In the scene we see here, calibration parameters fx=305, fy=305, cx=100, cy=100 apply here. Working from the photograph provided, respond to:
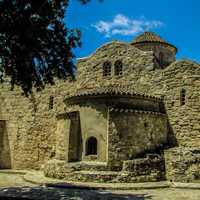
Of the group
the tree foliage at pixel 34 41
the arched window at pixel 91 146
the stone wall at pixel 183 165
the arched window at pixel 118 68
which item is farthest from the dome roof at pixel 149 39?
the tree foliage at pixel 34 41

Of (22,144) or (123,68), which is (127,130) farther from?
(22,144)

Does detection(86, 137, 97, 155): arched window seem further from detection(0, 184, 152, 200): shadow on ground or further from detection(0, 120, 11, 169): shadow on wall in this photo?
detection(0, 120, 11, 169): shadow on wall

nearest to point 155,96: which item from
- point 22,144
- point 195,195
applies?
point 195,195

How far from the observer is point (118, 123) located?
15.0m

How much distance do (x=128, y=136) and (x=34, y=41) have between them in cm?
698

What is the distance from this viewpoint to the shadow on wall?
22.7 m

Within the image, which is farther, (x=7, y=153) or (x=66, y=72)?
(x=7, y=153)

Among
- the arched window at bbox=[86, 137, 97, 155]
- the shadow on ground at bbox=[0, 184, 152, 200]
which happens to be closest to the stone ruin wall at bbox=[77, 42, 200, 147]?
the arched window at bbox=[86, 137, 97, 155]

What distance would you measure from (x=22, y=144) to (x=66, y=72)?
1226cm

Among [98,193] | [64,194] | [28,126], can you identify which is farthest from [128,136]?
[28,126]

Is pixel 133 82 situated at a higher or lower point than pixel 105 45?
lower

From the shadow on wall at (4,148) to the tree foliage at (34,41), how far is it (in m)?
12.7

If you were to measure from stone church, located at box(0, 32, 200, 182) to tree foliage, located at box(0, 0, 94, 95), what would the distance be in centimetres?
457

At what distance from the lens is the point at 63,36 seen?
10992 mm
